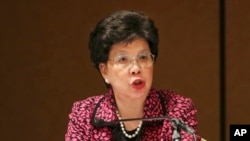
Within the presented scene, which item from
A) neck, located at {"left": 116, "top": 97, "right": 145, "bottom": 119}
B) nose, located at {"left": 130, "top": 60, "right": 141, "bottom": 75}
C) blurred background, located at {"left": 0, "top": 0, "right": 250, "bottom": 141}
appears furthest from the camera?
blurred background, located at {"left": 0, "top": 0, "right": 250, "bottom": 141}

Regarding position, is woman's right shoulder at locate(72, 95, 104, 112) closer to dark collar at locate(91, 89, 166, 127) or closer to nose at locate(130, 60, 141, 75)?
dark collar at locate(91, 89, 166, 127)

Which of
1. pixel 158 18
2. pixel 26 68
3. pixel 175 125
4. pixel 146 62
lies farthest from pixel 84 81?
pixel 175 125

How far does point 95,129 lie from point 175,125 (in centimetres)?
33

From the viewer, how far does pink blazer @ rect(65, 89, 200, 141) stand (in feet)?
5.01

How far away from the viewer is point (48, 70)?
2807 millimetres

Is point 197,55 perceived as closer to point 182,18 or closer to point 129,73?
point 182,18

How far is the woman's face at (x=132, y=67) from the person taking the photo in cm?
143

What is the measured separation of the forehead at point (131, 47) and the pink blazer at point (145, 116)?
0.18 m

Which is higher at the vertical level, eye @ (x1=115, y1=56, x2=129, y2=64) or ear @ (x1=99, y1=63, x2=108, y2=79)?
eye @ (x1=115, y1=56, x2=129, y2=64)

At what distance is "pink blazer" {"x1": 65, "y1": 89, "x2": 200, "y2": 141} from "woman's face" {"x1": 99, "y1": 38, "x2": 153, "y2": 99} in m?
0.11

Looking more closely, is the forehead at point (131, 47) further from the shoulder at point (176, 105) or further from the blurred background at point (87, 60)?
the blurred background at point (87, 60)

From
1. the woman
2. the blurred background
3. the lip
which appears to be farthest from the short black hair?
the blurred background

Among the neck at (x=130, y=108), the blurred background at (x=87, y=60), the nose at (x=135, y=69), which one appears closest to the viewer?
the nose at (x=135, y=69)

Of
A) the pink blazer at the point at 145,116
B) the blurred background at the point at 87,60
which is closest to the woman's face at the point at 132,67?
the pink blazer at the point at 145,116
